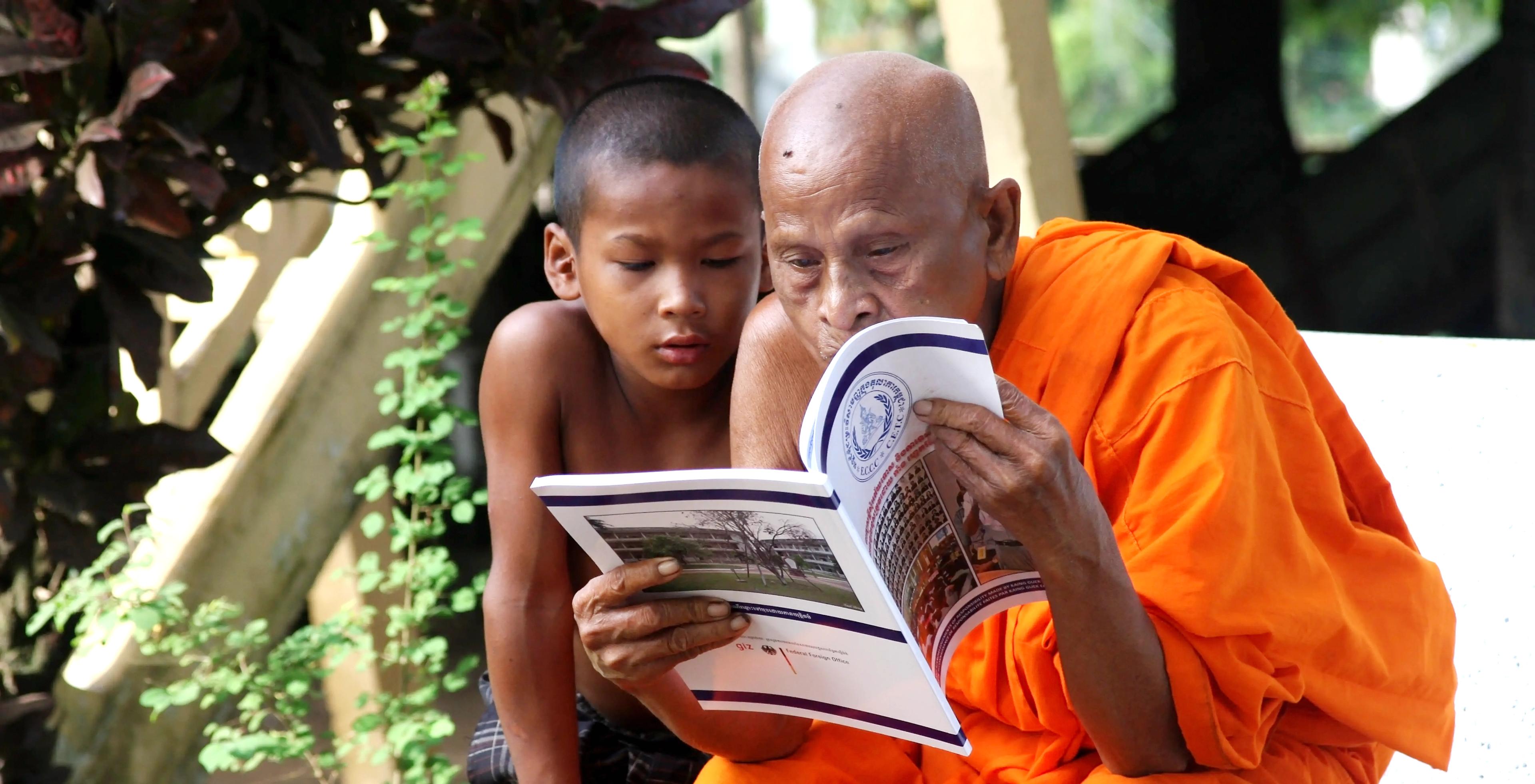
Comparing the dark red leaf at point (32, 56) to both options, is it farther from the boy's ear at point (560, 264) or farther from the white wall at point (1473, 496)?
the white wall at point (1473, 496)

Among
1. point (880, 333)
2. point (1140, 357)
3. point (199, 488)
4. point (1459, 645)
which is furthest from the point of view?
point (199, 488)

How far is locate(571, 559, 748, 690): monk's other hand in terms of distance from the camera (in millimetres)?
1544

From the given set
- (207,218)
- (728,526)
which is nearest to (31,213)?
(207,218)

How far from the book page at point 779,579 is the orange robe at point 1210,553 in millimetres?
249

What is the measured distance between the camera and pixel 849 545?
4.30 ft

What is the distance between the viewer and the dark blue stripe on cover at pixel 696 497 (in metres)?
1.29

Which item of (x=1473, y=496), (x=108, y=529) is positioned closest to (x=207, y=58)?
(x=108, y=529)

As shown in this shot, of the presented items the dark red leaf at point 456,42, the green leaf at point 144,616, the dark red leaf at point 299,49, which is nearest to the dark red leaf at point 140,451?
the green leaf at point 144,616

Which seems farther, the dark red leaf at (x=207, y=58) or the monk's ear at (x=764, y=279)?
the dark red leaf at (x=207, y=58)

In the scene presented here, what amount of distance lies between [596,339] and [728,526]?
2.84ft

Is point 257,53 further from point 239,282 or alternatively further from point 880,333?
point 880,333

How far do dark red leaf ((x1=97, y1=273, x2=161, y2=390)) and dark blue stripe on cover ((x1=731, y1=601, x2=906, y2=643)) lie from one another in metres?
1.49

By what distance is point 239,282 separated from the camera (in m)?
3.46

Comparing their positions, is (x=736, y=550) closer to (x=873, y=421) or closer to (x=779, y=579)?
(x=779, y=579)
